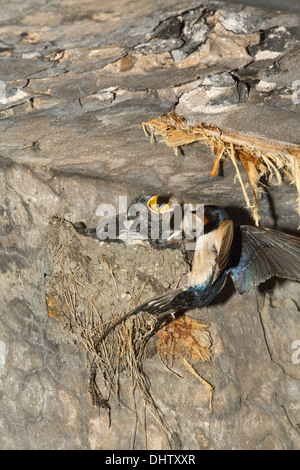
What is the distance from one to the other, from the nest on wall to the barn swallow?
0.58ft

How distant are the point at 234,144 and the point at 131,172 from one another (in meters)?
0.66

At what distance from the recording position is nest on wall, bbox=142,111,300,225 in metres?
2.17

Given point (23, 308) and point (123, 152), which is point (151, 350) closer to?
point (23, 308)

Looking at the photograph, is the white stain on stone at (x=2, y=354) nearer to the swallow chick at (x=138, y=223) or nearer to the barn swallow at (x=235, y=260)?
the barn swallow at (x=235, y=260)

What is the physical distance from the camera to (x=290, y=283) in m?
3.43

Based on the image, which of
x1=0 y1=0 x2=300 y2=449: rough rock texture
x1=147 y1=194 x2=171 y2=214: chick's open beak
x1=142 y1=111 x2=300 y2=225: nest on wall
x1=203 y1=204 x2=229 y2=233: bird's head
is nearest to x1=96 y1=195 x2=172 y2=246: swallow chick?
x1=147 y1=194 x2=171 y2=214: chick's open beak

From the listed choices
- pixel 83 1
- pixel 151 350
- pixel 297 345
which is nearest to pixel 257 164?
pixel 151 350

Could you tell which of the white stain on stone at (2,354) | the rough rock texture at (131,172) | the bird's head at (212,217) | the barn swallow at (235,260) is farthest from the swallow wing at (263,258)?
the white stain on stone at (2,354)

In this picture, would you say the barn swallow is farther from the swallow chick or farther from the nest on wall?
the swallow chick

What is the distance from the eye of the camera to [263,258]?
2.51 meters

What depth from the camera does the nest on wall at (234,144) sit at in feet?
7.11

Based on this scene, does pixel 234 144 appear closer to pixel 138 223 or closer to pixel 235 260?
pixel 235 260

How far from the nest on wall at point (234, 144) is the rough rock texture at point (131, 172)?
0.07m
